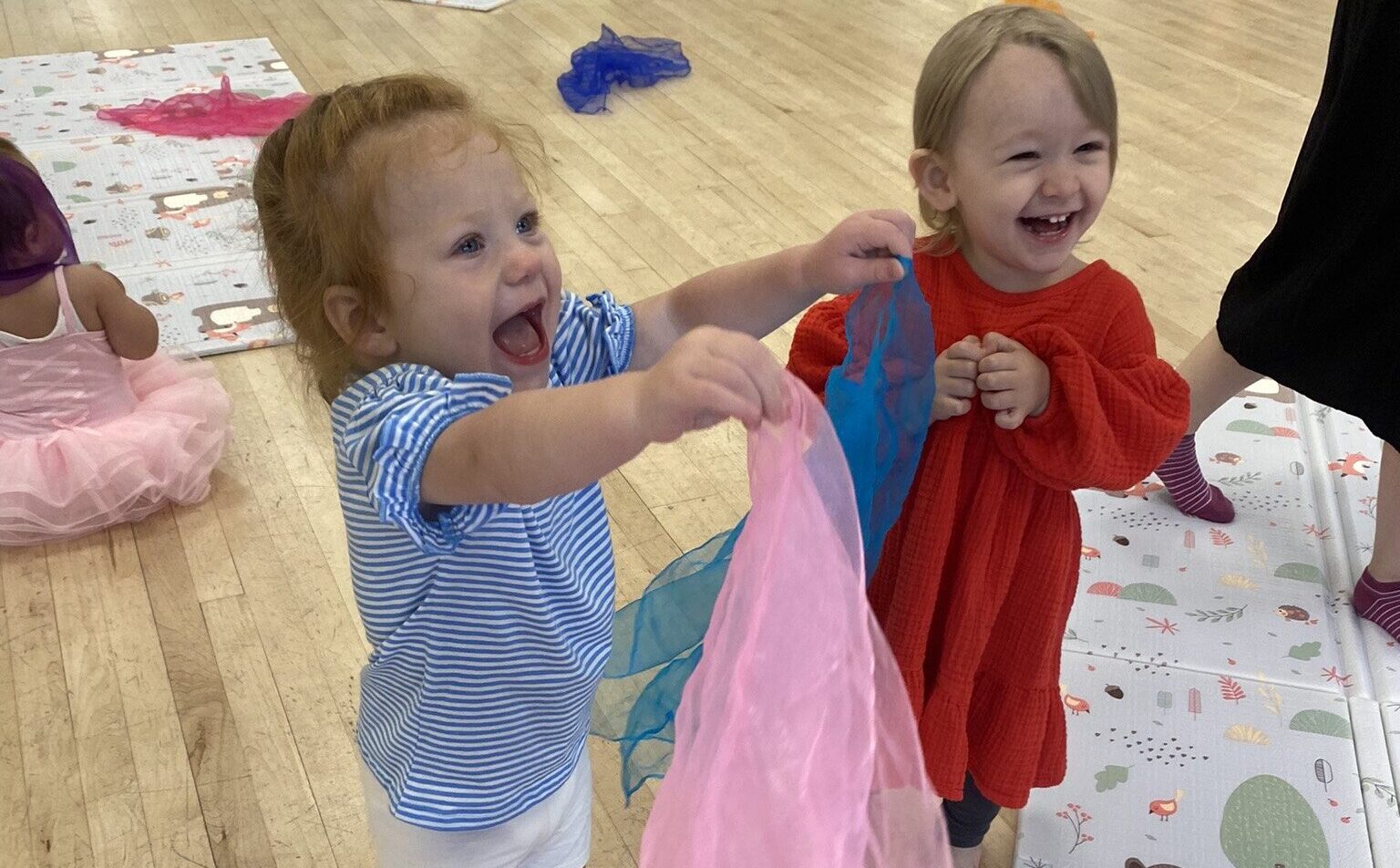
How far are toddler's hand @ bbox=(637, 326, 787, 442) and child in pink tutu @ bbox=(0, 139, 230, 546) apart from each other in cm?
146

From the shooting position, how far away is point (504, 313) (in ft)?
2.90

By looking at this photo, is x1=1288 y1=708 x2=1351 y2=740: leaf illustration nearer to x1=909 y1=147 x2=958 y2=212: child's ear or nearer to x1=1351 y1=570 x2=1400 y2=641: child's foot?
x1=1351 y1=570 x2=1400 y2=641: child's foot

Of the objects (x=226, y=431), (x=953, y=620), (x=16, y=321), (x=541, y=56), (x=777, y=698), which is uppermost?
(x=777, y=698)

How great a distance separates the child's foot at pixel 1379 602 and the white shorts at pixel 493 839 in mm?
1128

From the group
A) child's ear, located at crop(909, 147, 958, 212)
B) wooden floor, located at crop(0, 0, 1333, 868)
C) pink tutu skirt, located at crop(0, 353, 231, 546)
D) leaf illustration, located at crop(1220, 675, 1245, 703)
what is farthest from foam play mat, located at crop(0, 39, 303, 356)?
leaf illustration, located at crop(1220, 675, 1245, 703)

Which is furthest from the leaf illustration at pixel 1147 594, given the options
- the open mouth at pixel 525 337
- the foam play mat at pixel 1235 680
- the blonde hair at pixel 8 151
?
the blonde hair at pixel 8 151

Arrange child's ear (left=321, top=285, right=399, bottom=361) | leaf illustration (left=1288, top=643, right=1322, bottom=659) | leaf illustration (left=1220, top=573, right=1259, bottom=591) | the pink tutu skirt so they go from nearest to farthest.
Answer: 1. child's ear (left=321, top=285, right=399, bottom=361)
2. leaf illustration (left=1288, top=643, right=1322, bottom=659)
3. leaf illustration (left=1220, top=573, right=1259, bottom=591)
4. the pink tutu skirt

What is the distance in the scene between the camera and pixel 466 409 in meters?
0.84

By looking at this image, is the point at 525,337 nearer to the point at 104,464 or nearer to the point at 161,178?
the point at 104,464

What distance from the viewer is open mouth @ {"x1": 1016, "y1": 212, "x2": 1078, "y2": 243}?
1.01m

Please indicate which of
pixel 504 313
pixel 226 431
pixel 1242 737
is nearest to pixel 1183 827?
pixel 1242 737

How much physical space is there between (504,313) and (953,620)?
1.50ft

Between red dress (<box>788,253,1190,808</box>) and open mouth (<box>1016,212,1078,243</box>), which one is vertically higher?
open mouth (<box>1016,212,1078,243</box>)

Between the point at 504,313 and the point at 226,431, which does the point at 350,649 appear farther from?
the point at 504,313
